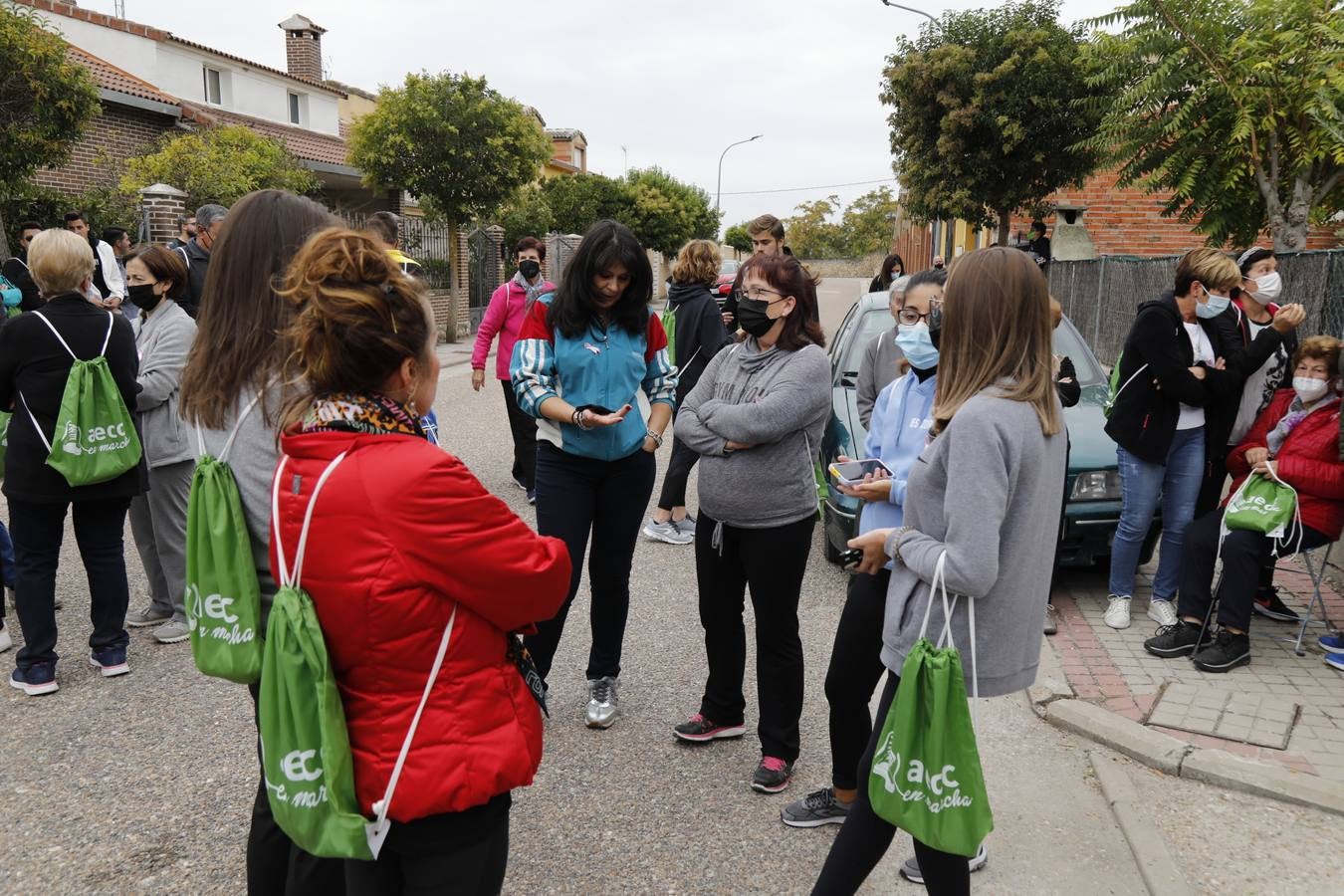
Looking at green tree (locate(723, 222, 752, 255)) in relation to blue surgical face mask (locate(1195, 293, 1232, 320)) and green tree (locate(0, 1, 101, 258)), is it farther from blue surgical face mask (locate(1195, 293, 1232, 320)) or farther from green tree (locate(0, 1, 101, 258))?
blue surgical face mask (locate(1195, 293, 1232, 320))

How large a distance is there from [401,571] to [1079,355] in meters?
6.21

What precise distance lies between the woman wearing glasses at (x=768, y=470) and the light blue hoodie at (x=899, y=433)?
256mm

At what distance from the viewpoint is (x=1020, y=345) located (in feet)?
7.86

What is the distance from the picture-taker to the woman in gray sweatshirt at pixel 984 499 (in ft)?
7.60

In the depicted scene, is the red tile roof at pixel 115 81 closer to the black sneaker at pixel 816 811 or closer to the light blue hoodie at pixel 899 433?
the light blue hoodie at pixel 899 433

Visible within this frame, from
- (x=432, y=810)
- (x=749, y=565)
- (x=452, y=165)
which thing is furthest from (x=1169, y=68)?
(x=452, y=165)

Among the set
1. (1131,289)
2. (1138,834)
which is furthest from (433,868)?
(1131,289)

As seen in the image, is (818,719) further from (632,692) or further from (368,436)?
(368,436)

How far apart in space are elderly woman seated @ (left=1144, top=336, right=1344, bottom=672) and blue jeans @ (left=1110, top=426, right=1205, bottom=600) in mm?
299

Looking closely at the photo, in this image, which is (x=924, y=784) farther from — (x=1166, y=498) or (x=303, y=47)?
(x=303, y=47)

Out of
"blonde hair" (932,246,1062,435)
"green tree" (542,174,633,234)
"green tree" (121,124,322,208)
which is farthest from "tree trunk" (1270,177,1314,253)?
"green tree" (542,174,633,234)

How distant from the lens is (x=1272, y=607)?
5.46 metres

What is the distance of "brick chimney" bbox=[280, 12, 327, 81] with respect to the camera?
113ft

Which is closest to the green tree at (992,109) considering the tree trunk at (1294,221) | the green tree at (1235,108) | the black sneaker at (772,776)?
the green tree at (1235,108)
